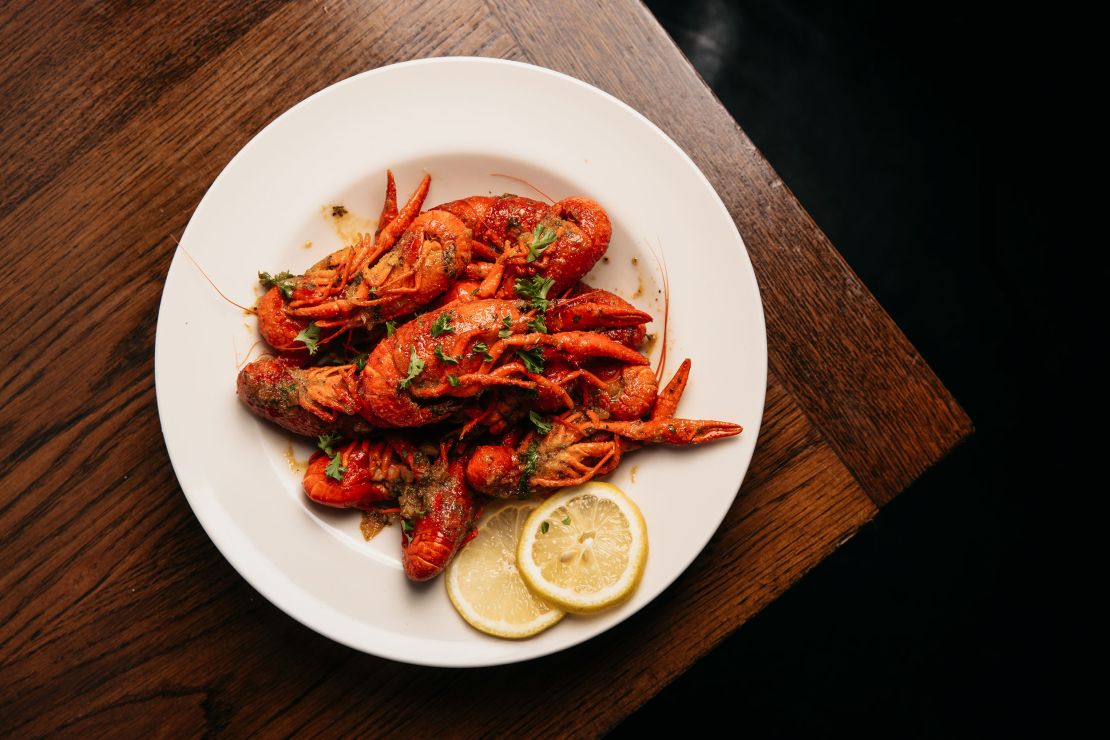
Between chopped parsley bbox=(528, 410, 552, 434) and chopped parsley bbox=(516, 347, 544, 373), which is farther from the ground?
chopped parsley bbox=(516, 347, 544, 373)

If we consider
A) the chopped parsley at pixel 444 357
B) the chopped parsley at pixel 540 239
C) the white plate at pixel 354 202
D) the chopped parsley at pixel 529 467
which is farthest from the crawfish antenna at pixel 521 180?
the chopped parsley at pixel 529 467

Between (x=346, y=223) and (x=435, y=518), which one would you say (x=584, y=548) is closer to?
(x=435, y=518)

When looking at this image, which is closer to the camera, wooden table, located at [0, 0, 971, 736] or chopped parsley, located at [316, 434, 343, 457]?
chopped parsley, located at [316, 434, 343, 457]

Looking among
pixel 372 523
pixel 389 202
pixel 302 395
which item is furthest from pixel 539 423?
pixel 389 202

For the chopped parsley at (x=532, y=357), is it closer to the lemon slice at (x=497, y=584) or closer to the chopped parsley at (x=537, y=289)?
the chopped parsley at (x=537, y=289)

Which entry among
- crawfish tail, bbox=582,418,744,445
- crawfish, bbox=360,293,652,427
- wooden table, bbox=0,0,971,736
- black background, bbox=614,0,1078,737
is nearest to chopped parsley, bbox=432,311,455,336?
crawfish, bbox=360,293,652,427

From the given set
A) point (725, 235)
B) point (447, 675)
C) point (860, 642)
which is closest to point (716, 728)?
point (860, 642)

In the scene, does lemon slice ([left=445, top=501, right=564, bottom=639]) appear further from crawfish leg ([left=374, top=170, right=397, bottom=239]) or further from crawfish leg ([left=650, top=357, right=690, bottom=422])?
crawfish leg ([left=374, top=170, right=397, bottom=239])
